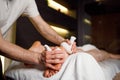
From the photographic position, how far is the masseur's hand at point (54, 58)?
106 cm

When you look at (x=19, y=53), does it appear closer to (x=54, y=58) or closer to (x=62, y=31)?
(x=54, y=58)

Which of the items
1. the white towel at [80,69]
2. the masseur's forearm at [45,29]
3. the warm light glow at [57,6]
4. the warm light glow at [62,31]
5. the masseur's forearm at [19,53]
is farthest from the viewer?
the warm light glow at [62,31]

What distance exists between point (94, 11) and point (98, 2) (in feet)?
A: 0.60

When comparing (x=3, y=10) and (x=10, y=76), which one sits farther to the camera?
(x=3, y=10)

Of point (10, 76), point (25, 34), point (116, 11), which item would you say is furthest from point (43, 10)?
point (116, 11)

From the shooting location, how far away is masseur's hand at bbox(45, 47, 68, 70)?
1.06 m

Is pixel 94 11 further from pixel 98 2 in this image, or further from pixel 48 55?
pixel 48 55

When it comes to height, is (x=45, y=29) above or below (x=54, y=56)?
below

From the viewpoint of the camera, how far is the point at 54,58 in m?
1.07

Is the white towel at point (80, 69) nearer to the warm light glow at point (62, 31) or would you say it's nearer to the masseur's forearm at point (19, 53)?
the masseur's forearm at point (19, 53)

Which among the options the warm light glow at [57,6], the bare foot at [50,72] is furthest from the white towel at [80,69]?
the warm light glow at [57,6]

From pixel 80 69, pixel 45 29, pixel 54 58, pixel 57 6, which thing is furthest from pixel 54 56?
pixel 57 6

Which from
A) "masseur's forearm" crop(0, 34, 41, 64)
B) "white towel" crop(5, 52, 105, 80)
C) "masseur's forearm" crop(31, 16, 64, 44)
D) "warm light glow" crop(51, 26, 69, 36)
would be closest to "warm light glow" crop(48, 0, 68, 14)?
"warm light glow" crop(51, 26, 69, 36)

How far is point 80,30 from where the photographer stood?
11.7ft
